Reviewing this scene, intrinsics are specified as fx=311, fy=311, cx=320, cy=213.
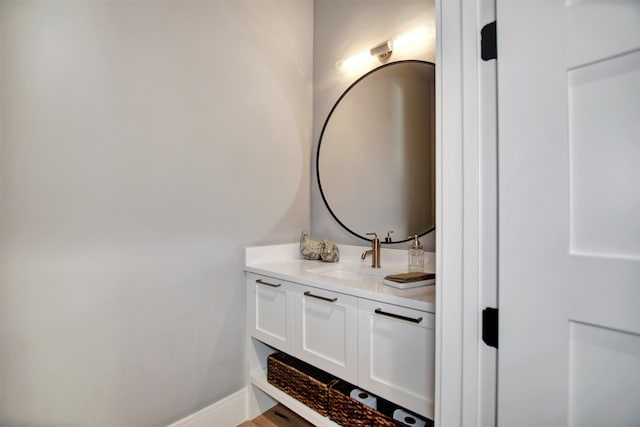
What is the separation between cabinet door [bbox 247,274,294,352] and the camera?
5.03 feet

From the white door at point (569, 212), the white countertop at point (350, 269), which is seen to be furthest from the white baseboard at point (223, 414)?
the white door at point (569, 212)

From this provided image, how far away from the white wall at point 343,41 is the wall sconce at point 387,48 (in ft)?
0.10

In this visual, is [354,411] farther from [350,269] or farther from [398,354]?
[350,269]

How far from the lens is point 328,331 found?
1.35 metres

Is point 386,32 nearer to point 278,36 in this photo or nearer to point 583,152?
point 278,36

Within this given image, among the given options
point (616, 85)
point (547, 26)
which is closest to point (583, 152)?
point (616, 85)

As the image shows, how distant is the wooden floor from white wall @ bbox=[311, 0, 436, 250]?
3.49 feet

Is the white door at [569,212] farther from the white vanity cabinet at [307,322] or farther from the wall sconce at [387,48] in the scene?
the wall sconce at [387,48]

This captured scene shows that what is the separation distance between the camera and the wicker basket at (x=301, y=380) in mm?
1430

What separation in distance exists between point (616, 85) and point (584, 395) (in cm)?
61

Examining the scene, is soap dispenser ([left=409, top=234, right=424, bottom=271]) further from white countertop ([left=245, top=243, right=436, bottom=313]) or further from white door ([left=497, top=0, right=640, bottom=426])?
white door ([left=497, top=0, right=640, bottom=426])

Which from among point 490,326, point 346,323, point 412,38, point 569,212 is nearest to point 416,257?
point 346,323

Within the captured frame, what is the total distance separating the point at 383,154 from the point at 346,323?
1009 millimetres

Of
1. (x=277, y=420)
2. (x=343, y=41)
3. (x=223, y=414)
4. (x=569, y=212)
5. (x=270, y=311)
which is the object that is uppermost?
(x=343, y=41)
